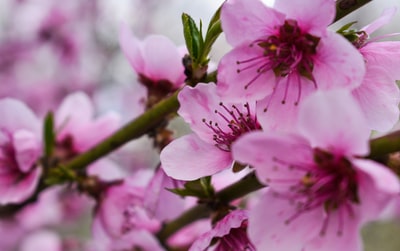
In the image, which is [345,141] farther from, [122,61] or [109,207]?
[122,61]

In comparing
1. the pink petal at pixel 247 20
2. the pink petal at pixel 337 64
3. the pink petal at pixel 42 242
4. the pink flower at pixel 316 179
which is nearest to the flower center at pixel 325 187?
the pink flower at pixel 316 179

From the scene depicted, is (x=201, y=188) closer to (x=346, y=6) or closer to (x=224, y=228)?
(x=224, y=228)

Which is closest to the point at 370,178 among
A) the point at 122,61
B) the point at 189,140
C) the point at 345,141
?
the point at 345,141

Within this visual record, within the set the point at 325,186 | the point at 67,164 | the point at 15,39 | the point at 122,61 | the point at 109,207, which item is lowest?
the point at 122,61

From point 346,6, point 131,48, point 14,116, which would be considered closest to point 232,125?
point 346,6

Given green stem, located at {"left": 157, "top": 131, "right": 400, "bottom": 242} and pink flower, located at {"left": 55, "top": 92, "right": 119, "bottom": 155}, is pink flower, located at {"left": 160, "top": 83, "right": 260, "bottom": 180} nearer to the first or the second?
green stem, located at {"left": 157, "top": 131, "right": 400, "bottom": 242}

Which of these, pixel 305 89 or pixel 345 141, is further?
pixel 305 89
